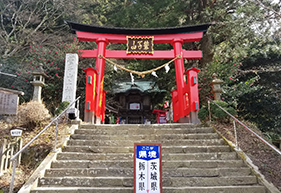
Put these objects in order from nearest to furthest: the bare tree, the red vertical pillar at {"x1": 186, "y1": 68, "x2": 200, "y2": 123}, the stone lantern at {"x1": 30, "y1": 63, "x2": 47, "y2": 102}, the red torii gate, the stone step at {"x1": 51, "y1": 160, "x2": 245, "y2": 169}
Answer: the stone step at {"x1": 51, "y1": 160, "x2": 245, "y2": 169}
the red vertical pillar at {"x1": 186, "y1": 68, "x2": 200, "y2": 123}
the stone lantern at {"x1": 30, "y1": 63, "x2": 47, "y2": 102}
the red torii gate
the bare tree

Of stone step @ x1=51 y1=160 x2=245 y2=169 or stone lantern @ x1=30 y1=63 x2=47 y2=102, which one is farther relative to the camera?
stone lantern @ x1=30 y1=63 x2=47 y2=102

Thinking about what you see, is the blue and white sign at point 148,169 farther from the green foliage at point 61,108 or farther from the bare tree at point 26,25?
the bare tree at point 26,25

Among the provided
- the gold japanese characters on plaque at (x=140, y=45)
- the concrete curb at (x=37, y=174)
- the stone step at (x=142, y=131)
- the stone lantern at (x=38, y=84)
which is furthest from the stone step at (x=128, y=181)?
the gold japanese characters on plaque at (x=140, y=45)

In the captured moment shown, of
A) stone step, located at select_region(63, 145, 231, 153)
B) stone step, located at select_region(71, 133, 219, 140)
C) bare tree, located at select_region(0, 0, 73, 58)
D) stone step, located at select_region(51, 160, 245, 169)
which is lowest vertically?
stone step, located at select_region(51, 160, 245, 169)

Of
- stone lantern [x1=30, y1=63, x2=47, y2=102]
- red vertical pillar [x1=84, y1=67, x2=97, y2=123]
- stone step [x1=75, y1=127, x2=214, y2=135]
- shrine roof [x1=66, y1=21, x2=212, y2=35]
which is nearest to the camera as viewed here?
stone step [x1=75, y1=127, x2=214, y2=135]

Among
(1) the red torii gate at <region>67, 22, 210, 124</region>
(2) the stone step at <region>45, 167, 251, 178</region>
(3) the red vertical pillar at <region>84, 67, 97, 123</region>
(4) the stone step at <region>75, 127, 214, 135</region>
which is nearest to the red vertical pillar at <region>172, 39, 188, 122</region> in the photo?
(1) the red torii gate at <region>67, 22, 210, 124</region>

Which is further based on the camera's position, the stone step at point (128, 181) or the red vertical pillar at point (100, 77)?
the red vertical pillar at point (100, 77)

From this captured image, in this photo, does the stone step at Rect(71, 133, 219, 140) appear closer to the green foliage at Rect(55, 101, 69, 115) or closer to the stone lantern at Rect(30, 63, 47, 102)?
the green foliage at Rect(55, 101, 69, 115)

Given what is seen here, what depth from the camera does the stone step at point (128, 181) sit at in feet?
12.1

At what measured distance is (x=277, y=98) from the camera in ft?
32.0

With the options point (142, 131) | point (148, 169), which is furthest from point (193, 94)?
point (148, 169)

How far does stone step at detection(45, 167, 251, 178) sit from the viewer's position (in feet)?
12.9

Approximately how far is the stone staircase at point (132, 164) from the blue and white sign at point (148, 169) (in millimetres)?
545

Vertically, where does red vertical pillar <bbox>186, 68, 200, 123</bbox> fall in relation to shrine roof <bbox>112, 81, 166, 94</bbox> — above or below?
below
